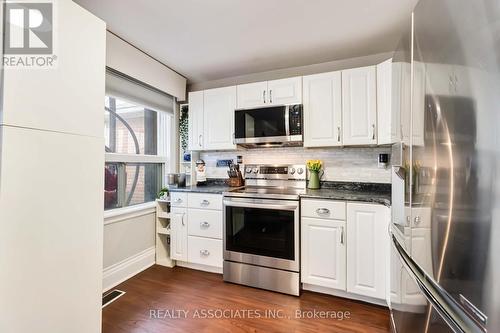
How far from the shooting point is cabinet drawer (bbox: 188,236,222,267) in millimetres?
2340

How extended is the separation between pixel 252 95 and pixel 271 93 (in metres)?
0.22

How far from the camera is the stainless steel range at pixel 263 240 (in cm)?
202

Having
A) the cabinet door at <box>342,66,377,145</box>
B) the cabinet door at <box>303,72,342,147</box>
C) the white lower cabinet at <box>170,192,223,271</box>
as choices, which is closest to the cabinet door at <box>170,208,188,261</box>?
the white lower cabinet at <box>170,192,223,271</box>

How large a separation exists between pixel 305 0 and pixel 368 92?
101 cm

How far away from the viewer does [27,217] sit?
3.27 feet

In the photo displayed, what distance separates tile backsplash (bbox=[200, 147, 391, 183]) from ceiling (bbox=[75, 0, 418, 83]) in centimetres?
103

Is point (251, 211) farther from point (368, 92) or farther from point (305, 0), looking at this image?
point (305, 0)

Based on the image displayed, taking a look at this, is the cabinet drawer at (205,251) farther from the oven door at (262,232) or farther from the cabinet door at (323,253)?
the cabinet door at (323,253)

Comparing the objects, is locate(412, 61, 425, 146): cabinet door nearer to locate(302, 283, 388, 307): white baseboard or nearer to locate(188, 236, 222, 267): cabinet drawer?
locate(302, 283, 388, 307): white baseboard

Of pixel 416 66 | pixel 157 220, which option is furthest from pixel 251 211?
pixel 416 66

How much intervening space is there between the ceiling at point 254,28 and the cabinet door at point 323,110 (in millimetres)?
337

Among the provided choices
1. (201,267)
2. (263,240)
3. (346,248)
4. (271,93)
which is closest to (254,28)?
(271,93)

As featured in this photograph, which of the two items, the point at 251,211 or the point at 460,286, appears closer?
the point at 460,286

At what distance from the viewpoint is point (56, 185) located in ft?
3.64
